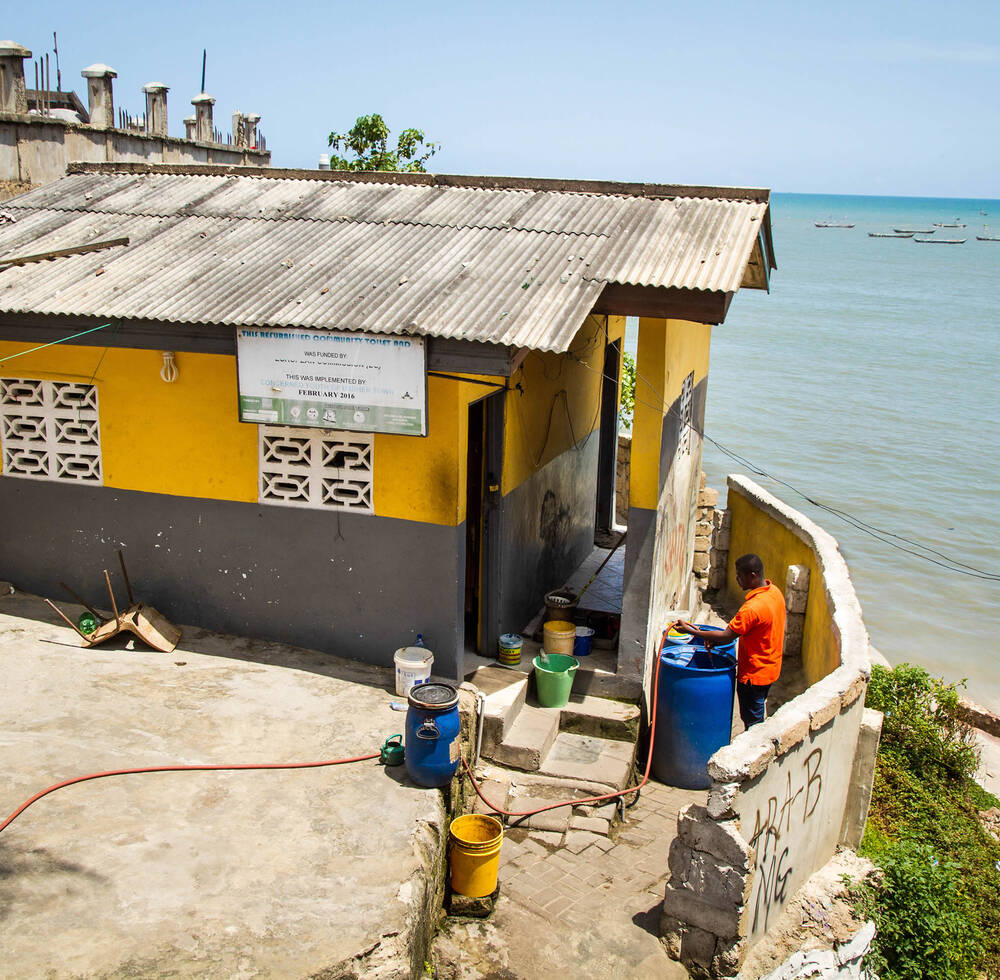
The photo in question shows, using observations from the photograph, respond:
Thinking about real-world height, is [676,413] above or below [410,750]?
above

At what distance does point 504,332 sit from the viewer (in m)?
7.02

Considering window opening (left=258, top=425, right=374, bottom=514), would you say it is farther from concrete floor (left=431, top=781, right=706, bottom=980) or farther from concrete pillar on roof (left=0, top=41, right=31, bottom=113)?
→ concrete pillar on roof (left=0, top=41, right=31, bottom=113)

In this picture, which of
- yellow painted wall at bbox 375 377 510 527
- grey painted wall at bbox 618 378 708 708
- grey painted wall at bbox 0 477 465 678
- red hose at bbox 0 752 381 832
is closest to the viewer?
red hose at bbox 0 752 381 832

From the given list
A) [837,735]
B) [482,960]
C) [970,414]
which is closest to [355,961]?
[482,960]

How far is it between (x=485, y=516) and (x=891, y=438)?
24929mm

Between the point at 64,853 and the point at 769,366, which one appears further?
the point at 769,366

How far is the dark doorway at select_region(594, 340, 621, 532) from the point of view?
13.6m

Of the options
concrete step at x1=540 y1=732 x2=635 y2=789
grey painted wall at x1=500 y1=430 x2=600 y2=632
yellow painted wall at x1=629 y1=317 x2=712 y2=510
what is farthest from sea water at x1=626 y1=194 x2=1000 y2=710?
yellow painted wall at x1=629 y1=317 x2=712 y2=510

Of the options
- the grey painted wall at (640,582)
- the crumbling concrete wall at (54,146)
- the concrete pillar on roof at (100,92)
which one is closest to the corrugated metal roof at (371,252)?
the grey painted wall at (640,582)

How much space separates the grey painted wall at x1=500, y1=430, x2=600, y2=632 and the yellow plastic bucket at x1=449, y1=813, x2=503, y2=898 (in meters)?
2.93

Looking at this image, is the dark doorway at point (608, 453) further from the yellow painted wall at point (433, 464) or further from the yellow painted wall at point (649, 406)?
the yellow painted wall at point (433, 464)

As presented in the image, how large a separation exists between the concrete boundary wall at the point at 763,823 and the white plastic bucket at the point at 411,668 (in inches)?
95.5

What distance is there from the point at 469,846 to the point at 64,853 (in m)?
2.42

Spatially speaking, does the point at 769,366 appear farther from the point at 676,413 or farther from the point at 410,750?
the point at 410,750
